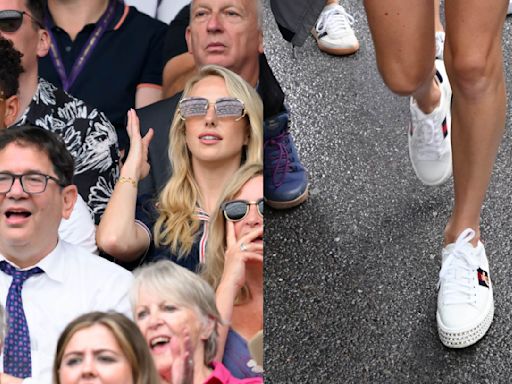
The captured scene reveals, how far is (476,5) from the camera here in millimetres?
1783

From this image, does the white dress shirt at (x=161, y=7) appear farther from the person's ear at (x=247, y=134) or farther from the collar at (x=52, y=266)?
the collar at (x=52, y=266)

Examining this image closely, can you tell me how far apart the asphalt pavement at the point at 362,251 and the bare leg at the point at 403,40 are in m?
0.39

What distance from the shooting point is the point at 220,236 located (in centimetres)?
142

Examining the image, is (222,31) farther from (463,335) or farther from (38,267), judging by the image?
(463,335)

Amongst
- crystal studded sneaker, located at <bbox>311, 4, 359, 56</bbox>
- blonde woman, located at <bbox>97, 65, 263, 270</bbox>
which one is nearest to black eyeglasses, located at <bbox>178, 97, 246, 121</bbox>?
blonde woman, located at <bbox>97, 65, 263, 270</bbox>

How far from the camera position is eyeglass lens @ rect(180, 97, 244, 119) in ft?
4.80

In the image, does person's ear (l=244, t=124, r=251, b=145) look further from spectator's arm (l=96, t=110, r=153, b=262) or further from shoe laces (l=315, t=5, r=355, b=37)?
shoe laces (l=315, t=5, r=355, b=37)

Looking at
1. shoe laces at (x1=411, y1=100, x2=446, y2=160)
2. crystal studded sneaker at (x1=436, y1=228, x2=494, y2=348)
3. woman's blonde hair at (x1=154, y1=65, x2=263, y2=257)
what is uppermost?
woman's blonde hair at (x1=154, y1=65, x2=263, y2=257)

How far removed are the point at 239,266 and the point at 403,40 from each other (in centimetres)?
69

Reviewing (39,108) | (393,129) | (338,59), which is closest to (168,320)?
(39,108)

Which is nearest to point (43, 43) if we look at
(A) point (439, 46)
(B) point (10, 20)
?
(B) point (10, 20)

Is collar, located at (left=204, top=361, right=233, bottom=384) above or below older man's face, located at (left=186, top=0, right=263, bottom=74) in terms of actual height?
below

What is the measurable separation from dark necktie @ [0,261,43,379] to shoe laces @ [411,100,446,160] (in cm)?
118

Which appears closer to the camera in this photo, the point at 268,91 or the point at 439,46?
the point at 268,91
